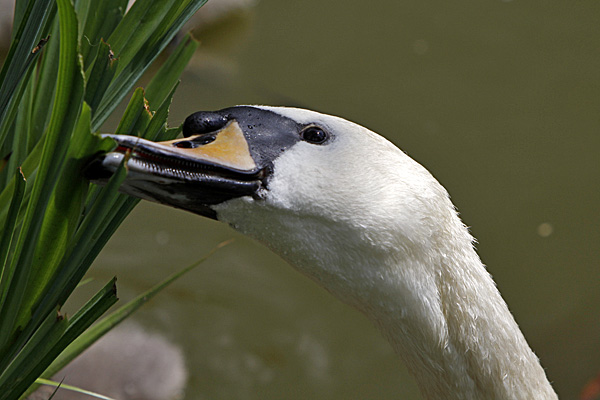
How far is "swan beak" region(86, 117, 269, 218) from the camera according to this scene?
1.12 meters

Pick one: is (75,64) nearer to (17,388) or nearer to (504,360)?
(17,388)

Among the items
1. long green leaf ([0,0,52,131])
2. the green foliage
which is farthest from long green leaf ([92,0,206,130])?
long green leaf ([0,0,52,131])

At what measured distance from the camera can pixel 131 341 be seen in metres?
3.12

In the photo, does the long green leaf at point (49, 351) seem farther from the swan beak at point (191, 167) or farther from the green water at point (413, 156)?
the green water at point (413, 156)

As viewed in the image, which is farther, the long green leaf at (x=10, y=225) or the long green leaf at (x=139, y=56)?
the long green leaf at (x=139, y=56)

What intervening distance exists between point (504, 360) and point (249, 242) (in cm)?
233

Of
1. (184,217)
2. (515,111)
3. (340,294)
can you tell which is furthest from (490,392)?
(515,111)

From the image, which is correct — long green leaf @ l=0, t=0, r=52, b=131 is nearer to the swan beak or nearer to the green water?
the swan beak

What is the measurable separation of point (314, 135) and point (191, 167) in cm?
33

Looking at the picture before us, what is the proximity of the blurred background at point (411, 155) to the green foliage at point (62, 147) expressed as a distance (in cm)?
191

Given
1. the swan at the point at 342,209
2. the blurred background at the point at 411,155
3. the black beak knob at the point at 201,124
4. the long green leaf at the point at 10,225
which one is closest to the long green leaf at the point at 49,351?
the long green leaf at the point at 10,225

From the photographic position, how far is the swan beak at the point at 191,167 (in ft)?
3.68

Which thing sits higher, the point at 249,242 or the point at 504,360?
the point at 504,360

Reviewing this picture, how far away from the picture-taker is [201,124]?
135 cm
